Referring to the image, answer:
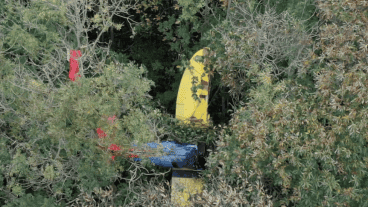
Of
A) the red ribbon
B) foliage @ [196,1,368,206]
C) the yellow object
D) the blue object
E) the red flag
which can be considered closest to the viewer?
foliage @ [196,1,368,206]

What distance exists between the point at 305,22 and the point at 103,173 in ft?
20.6

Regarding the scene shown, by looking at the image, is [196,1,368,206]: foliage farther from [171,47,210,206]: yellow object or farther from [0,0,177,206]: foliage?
[171,47,210,206]: yellow object

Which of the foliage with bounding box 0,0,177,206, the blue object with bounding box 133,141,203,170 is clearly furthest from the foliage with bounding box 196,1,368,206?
the foliage with bounding box 0,0,177,206

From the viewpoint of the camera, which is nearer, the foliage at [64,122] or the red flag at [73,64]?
the foliage at [64,122]

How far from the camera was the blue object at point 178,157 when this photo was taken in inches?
515

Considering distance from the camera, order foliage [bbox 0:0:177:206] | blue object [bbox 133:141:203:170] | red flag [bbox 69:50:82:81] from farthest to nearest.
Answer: blue object [bbox 133:141:203:170] < red flag [bbox 69:50:82:81] < foliage [bbox 0:0:177:206]

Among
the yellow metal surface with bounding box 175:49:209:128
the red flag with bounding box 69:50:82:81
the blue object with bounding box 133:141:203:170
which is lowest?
the blue object with bounding box 133:141:203:170

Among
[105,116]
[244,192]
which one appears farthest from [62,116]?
[244,192]

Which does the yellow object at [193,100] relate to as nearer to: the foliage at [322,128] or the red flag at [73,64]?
the red flag at [73,64]

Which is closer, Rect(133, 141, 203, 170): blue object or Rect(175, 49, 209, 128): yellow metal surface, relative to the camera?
Rect(133, 141, 203, 170): blue object

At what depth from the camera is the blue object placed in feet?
42.9

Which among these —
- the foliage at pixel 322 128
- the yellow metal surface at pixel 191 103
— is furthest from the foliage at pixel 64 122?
the foliage at pixel 322 128

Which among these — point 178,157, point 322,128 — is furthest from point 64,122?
point 322,128

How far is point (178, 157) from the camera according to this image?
13.1 m
